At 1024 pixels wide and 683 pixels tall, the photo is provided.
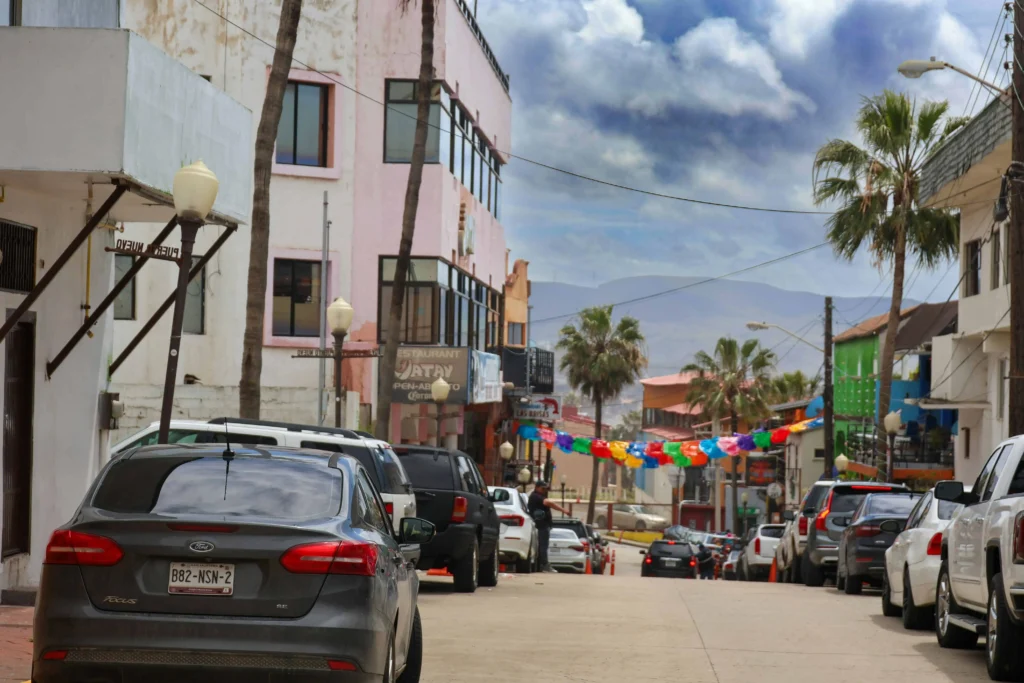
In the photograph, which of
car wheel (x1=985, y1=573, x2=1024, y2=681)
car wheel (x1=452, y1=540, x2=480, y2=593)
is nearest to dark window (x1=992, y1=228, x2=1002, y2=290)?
car wheel (x1=452, y1=540, x2=480, y2=593)

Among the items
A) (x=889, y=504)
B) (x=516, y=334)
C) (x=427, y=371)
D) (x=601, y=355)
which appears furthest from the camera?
(x=601, y=355)

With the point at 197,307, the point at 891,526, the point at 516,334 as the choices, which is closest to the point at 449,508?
the point at 891,526

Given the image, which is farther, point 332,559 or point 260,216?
point 260,216

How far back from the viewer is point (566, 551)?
3800 cm

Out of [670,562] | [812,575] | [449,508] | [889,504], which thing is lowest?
[670,562]

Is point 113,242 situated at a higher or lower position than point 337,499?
higher

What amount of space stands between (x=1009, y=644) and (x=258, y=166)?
41.7 ft

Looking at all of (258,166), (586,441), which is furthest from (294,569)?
(586,441)

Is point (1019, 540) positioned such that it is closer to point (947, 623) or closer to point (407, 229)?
point (947, 623)

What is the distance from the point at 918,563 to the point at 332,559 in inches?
379

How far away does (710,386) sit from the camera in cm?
8006

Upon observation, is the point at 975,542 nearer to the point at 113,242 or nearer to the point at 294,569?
the point at 294,569

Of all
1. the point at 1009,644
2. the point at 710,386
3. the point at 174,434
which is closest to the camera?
the point at 1009,644

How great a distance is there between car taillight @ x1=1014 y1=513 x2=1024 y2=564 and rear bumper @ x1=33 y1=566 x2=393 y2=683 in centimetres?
516
